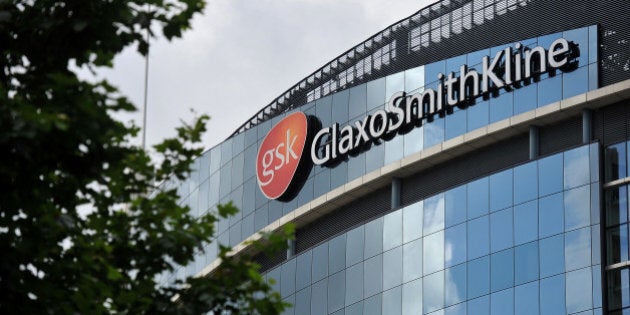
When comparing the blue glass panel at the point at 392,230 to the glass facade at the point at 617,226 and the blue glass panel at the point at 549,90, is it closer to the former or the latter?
the blue glass panel at the point at 549,90

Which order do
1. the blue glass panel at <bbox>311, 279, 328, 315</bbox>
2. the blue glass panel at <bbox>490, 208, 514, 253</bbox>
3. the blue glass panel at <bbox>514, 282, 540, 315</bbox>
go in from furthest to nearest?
1. the blue glass panel at <bbox>311, 279, 328, 315</bbox>
2. the blue glass panel at <bbox>490, 208, 514, 253</bbox>
3. the blue glass panel at <bbox>514, 282, 540, 315</bbox>

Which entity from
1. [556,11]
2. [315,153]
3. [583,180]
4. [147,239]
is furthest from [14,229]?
[315,153]

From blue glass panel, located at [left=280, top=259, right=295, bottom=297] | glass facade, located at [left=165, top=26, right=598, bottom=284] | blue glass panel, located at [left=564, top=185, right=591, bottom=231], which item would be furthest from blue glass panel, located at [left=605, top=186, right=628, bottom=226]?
blue glass panel, located at [left=280, top=259, right=295, bottom=297]

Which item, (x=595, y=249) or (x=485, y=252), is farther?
(x=485, y=252)

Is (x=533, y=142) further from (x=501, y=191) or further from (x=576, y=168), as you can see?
(x=576, y=168)

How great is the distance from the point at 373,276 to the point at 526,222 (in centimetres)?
1043

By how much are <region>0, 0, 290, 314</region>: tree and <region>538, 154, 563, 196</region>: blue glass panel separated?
154ft

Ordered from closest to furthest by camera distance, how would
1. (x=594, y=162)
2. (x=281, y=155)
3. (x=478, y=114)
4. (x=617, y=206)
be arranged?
1. (x=617, y=206)
2. (x=594, y=162)
3. (x=478, y=114)
4. (x=281, y=155)

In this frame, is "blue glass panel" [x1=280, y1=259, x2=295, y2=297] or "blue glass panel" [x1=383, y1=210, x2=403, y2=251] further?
"blue glass panel" [x1=280, y1=259, x2=295, y2=297]

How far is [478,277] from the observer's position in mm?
71125

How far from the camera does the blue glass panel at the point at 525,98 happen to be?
2827 inches

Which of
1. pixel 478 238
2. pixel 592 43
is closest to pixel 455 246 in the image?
pixel 478 238

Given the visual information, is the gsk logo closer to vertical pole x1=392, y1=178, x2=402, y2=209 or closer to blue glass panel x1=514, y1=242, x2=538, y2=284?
vertical pole x1=392, y1=178, x2=402, y2=209

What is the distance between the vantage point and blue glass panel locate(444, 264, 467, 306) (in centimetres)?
7188
